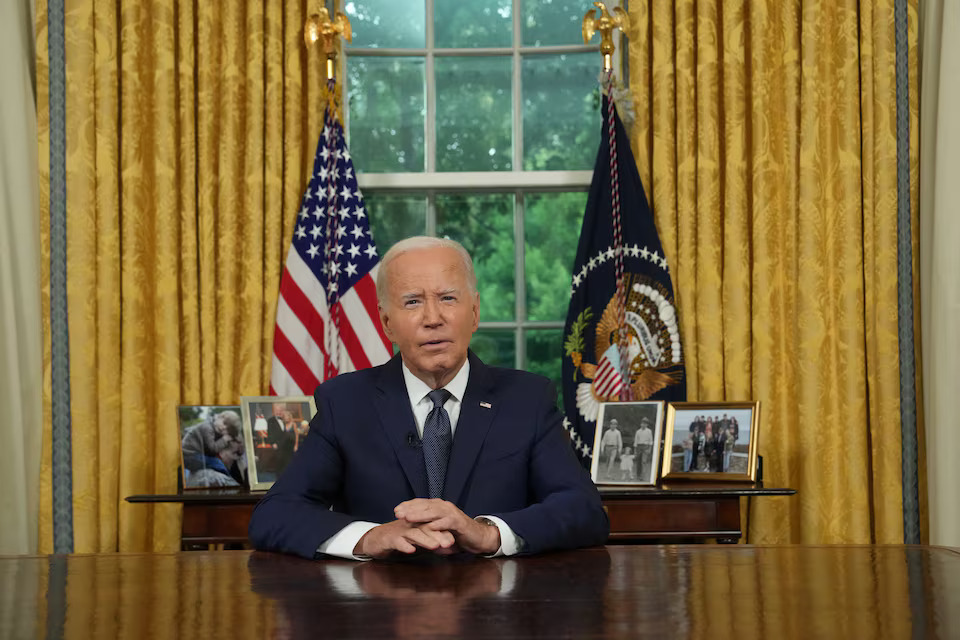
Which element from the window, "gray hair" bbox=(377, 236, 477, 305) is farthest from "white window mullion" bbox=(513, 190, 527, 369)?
"gray hair" bbox=(377, 236, 477, 305)

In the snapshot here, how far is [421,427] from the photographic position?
2.04 m

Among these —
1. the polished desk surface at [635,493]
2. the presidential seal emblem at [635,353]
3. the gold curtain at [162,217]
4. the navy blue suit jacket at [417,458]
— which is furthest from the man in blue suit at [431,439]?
the gold curtain at [162,217]

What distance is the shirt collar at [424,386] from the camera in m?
2.07

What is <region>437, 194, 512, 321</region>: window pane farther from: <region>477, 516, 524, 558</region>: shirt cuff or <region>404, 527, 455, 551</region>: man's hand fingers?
<region>404, 527, 455, 551</region>: man's hand fingers

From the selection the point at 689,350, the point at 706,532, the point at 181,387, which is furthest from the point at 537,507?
the point at 181,387

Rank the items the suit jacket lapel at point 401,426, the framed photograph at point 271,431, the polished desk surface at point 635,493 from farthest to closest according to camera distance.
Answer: the framed photograph at point 271,431
the polished desk surface at point 635,493
the suit jacket lapel at point 401,426

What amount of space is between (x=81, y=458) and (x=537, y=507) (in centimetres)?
239

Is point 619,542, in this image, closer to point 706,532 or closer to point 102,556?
point 706,532

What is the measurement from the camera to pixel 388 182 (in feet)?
13.2

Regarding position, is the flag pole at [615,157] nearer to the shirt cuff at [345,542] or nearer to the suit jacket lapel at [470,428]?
the suit jacket lapel at [470,428]

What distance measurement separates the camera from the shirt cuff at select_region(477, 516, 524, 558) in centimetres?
169

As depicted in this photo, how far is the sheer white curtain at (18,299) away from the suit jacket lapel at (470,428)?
2245 millimetres

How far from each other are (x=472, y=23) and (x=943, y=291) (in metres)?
2.07

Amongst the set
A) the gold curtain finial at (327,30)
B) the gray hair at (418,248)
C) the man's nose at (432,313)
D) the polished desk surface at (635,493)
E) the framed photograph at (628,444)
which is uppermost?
the gold curtain finial at (327,30)
